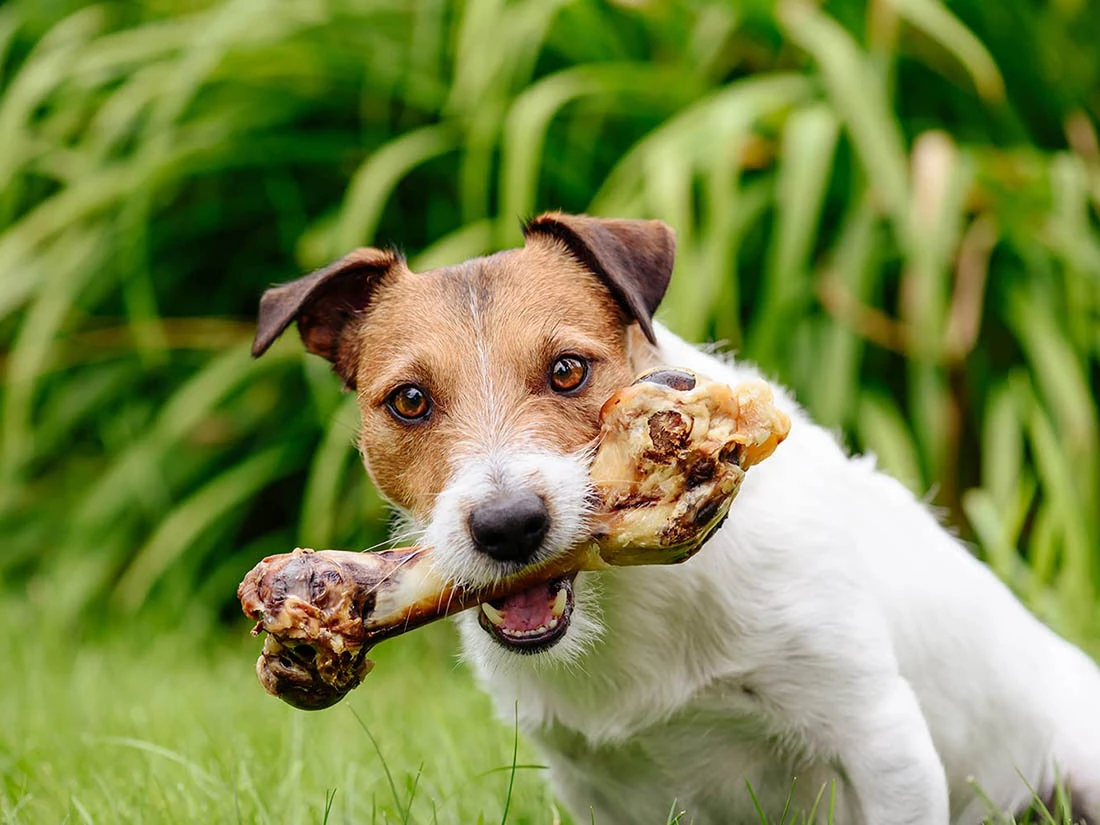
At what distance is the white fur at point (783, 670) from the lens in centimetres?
253

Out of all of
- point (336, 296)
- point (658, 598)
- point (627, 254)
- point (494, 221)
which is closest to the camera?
point (658, 598)

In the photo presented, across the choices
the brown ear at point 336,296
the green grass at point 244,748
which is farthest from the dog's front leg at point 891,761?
the brown ear at point 336,296

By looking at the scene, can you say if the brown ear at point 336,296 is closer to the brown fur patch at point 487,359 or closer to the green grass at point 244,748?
the brown fur patch at point 487,359

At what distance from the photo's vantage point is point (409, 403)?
8.78ft

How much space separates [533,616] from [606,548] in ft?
0.64

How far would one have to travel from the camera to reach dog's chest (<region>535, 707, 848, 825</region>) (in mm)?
2682

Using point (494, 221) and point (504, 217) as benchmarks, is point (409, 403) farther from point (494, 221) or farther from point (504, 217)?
point (494, 221)

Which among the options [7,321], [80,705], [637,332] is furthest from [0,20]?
[637,332]

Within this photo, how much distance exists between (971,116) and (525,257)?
11.3 ft

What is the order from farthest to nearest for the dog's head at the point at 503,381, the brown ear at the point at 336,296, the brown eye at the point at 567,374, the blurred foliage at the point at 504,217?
the blurred foliage at the point at 504,217 → the brown ear at the point at 336,296 → the brown eye at the point at 567,374 → the dog's head at the point at 503,381

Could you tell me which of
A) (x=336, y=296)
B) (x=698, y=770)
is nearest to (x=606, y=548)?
(x=698, y=770)

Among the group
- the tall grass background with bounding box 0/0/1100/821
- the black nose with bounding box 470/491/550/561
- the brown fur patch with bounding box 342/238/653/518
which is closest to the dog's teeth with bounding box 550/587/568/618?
the black nose with bounding box 470/491/550/561

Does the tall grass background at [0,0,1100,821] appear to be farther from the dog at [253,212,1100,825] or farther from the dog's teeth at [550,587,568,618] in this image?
the dog's teeth at [550,587,568,618]

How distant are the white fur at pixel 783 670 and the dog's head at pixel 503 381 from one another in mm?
18
